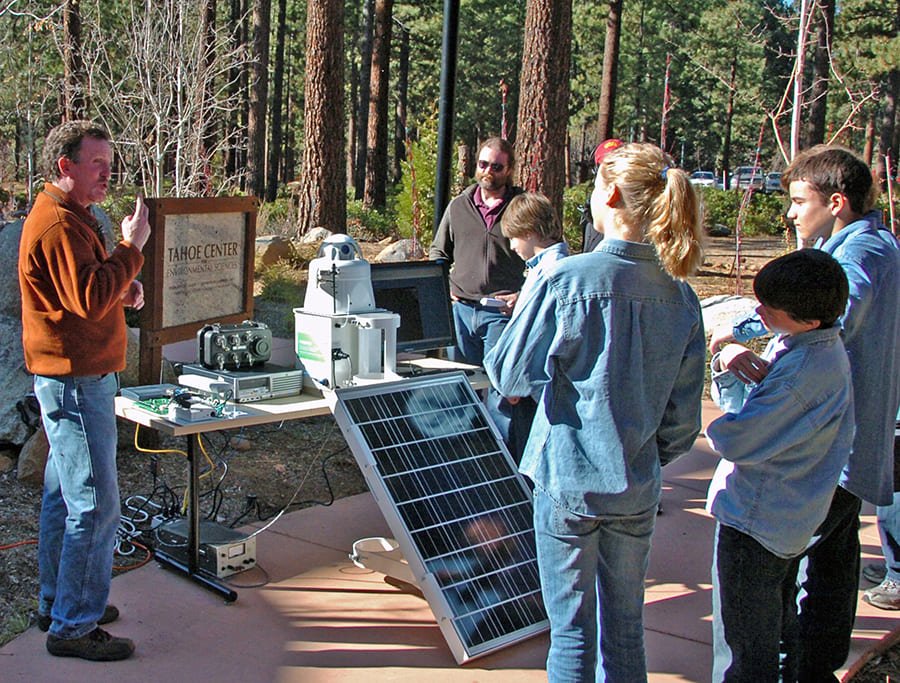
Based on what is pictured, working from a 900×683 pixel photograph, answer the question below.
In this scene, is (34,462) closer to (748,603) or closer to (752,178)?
(748,603)

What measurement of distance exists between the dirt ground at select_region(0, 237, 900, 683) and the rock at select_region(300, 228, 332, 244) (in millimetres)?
6381

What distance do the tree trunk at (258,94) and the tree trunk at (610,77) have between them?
9.15 meters

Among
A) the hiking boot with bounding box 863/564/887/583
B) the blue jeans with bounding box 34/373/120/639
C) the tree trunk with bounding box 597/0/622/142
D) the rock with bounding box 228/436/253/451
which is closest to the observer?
the blue jeans with bounding box 34/373/120/639

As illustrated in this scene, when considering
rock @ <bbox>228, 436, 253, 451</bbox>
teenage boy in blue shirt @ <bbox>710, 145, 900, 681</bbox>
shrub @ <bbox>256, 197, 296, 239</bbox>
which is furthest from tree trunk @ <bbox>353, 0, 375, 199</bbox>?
teenage boy in blue shirt @ <bbox>710, 145, 900, 681</bbox>

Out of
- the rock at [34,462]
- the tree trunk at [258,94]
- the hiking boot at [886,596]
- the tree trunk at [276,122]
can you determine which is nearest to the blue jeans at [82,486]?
the rock at [34,462]

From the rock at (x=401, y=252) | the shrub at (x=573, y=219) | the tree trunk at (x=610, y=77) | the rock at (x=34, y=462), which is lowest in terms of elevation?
the rock at (x=34, y=462)

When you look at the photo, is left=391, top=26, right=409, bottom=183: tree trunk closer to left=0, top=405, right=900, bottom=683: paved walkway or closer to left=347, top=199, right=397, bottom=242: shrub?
left=347, top=199, right=397, bottom=242: shrub

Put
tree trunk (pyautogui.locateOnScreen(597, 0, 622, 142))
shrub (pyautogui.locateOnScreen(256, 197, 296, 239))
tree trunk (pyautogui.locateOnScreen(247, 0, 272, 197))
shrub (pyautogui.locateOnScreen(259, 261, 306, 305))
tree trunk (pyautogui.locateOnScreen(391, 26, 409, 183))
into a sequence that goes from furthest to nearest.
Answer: tree trunk (pyautogui.locateOnScreen(391, 26, 409, 183)) < tree trunk (pyautogui.locateOnScreen(247, 0, 272, 197)) < tree trunk (pyautogui.locateOnScreen(597, 0, 622, 142)) < shrub (pyautogui.locateOnScreen(256, 197, 296, 239)) < shrub (pyautogui.locateOnScreen(259, 261, 306, 305))

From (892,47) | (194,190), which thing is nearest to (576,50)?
(892,47)

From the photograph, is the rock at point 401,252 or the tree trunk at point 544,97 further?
the rock at point 401,252

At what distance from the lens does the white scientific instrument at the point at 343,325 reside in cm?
412

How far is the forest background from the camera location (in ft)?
41.9

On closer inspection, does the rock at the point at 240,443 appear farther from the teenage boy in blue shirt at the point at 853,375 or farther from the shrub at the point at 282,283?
the shrub at the point at 282,283

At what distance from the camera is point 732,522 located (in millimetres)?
2816
